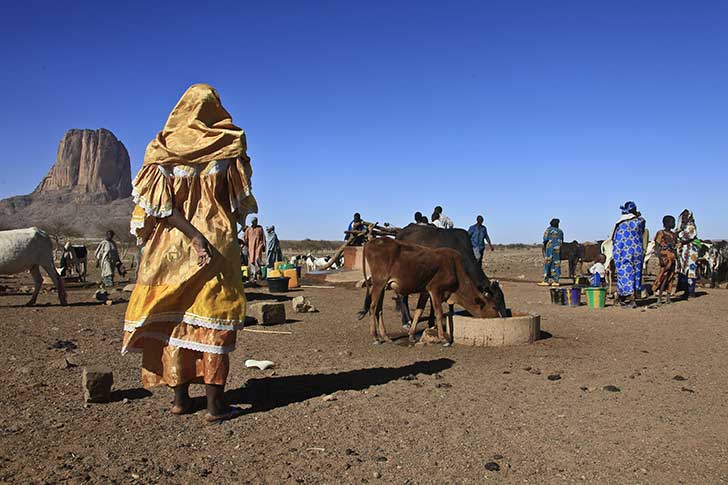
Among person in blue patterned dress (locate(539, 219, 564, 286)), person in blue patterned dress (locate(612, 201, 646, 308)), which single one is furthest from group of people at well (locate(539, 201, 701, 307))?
person in blue patterned dress (locate(539, 219, 564, 286))

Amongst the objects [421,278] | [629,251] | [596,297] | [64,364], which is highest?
[629,251]

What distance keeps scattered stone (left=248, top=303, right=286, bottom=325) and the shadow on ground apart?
3.51 meters

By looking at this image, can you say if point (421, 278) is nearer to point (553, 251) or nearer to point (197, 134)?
point (197, 134)

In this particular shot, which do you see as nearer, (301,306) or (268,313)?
(268,313)

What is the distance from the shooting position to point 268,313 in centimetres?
958

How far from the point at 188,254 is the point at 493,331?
Answer: 461 cm

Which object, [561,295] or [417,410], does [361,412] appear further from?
[561,295]

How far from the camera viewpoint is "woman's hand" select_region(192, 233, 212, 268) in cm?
438

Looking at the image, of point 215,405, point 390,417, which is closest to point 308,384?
point 390,417

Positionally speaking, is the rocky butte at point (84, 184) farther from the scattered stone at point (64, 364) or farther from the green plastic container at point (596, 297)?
the scattered stone at point (64, 364)

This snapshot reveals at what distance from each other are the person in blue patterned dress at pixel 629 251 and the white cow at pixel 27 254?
11355 millimetres

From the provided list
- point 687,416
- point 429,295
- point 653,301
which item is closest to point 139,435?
point 687,416

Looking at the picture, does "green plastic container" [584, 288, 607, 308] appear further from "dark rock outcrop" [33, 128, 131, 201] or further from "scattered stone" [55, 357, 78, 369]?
"dark rock outcrop" [33, 128, 131, 201]

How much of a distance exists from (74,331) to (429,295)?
5.23 metres
